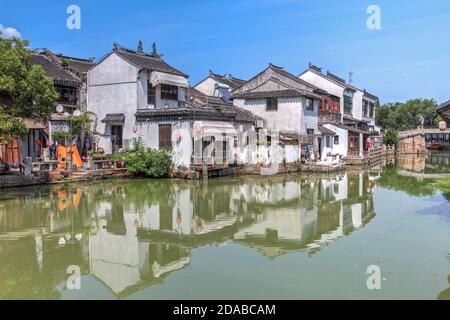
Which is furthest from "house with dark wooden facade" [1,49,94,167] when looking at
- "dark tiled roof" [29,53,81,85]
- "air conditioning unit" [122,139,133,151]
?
"air conditioning unit" [122,139,133,151]

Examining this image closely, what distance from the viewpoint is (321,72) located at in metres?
42.8

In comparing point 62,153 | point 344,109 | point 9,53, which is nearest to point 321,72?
point 344,109

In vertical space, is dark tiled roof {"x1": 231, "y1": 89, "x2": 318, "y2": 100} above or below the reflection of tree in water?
above

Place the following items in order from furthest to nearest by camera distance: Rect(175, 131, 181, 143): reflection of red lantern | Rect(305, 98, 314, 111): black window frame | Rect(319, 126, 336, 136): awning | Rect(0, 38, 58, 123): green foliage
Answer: Rect(319, 126, 336, 136): awning, Rect(305, 98, 314, 111): black window frame, Rect(175, 131, 181, 143): reflection of red lantern, Rect(0, 38, 58, 123): green foliage

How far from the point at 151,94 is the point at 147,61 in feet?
7.19

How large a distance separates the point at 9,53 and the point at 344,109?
3443 centimetres

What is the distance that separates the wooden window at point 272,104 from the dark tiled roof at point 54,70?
12944 mm

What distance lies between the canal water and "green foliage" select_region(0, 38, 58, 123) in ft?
10.2

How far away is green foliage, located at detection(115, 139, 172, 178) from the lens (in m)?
22.6

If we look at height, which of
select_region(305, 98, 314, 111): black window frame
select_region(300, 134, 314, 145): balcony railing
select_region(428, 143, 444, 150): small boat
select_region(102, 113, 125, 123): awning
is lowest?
select_region(428, 143, 444, 150): small boat

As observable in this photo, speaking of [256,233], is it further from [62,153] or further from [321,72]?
[321,72]

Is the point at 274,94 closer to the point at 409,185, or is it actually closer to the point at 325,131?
the point at 325,131

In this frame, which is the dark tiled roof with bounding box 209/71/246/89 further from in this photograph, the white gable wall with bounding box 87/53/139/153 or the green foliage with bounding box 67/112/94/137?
the green foliage with bounding box 67/112/94/137

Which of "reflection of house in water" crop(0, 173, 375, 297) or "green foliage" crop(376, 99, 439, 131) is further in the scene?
"green foliage" crop(376, 99, 439, 131)
